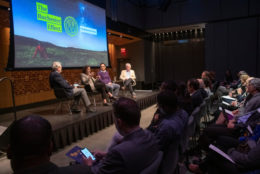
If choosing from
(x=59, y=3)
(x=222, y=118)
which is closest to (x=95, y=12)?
(x=59, y=3)

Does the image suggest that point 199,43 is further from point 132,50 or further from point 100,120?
point 100,120

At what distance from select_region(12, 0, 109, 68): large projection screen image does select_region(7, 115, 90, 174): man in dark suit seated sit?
3.25 m

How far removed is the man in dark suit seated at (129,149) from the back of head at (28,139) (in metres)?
0.36

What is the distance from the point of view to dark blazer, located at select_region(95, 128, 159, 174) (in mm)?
1035

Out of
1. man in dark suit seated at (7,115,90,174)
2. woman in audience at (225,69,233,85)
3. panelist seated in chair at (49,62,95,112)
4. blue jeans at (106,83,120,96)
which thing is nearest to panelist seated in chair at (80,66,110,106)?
blue jeans at (106,83,120,96)

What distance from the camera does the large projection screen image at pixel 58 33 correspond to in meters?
3.68

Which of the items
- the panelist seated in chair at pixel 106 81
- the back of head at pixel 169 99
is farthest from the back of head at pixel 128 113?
the panelist seated in chair at pixel 106 81

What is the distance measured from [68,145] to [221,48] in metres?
7.41

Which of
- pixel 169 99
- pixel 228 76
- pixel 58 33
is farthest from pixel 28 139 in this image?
pixel 228 76

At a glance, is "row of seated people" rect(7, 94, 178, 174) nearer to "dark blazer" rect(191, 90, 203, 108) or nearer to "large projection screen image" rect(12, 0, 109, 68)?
"dark blazer" rect(191, 90, 203, 108)

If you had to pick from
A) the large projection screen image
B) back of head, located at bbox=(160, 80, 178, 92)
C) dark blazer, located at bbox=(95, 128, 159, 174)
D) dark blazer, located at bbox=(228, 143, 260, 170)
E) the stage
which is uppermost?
the large projection screen image

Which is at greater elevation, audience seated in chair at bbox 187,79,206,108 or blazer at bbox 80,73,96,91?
blazer at bbox 80,73,96,91

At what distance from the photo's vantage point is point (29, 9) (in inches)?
148

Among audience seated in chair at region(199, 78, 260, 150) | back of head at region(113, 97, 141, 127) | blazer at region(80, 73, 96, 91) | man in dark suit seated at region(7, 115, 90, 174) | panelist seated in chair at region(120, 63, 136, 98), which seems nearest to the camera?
man in dark suit seated at region(7, 115, 90, 174)
